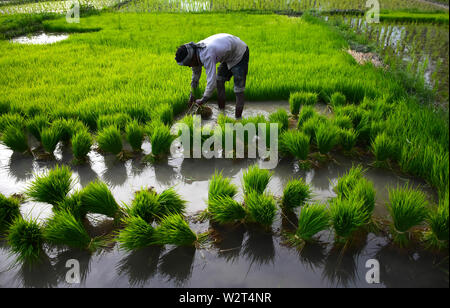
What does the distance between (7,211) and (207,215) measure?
1362 millimetres

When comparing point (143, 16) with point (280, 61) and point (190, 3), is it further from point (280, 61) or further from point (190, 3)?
point (280, 61)

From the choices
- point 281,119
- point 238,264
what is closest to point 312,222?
point 238,264

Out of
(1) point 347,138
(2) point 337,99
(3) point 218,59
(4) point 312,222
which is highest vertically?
(3) point 218,59

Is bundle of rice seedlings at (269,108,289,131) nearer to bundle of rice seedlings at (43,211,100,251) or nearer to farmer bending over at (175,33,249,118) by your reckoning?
farmer bending over at (175,33,249,118)

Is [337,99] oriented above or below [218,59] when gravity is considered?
below

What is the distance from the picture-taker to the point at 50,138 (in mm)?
2811

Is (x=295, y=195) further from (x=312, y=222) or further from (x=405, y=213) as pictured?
(x=405, y=213)

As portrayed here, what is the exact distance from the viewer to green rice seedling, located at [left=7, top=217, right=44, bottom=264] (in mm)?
1784

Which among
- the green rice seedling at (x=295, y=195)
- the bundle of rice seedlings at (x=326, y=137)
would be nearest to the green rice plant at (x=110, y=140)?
the green rice seedling at (x=295, y=195)

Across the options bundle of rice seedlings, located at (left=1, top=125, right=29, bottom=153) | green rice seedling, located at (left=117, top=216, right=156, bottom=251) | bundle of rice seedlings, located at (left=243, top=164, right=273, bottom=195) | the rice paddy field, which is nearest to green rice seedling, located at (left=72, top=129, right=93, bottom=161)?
the rice paddy field

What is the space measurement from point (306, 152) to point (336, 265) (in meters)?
1.14

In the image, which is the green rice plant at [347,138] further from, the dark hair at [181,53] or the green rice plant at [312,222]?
the dark hair at [181,53]

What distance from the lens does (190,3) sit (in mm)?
12148

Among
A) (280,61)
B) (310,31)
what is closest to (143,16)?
(310,31)
